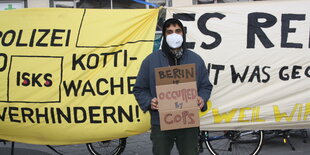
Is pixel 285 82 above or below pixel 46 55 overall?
below

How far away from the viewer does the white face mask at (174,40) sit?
11.5ft

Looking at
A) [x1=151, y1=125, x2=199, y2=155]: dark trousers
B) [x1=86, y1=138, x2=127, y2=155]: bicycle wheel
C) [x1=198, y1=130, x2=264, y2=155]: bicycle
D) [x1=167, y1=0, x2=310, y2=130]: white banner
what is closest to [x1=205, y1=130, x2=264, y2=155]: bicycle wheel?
[x1=198, y1=130, x2=264, y2=155]: bicycle

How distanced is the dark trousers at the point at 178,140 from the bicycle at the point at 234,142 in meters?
1.79

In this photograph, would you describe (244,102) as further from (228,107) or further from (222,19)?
(222,19)

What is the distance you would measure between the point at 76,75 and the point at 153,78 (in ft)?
4.70

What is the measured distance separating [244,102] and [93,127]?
5.83 ft

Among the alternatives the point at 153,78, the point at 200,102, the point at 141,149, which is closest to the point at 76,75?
the point at 153,78

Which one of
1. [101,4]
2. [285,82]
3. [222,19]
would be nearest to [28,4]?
[101,4]

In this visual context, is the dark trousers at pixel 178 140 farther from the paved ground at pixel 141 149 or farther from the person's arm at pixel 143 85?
Answer: the paved ground at pixel 141 149

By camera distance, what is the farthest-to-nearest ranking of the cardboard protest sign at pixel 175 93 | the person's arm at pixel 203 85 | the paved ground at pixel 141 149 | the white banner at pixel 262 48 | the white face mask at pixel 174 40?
the paved ground at pixel 141 149 < the white banner at pixel 262 48 < the person's arm at pixel 203 85 < the white face mask at pixel 174 40 < the cardboard protest sign at pixel 175 93

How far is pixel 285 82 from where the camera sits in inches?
187

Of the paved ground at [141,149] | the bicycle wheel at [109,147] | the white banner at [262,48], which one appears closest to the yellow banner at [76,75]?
the white banner at [262,48]

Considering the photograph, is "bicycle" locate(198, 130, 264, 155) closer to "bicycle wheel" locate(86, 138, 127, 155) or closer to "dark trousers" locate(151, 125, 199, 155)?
"bicycle wheel" locate(86, 138, 127, 155)

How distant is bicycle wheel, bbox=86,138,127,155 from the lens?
555 cm
